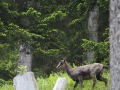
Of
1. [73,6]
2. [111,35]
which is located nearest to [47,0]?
[73,6]

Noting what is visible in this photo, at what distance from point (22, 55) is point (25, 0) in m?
2.65

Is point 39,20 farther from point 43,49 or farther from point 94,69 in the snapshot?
point 94,69

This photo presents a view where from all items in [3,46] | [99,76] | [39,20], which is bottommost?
[99,76]

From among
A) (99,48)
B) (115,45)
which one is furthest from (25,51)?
(115,45)

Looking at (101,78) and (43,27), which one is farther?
(43,27)

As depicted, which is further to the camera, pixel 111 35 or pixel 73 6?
pixel 73 6

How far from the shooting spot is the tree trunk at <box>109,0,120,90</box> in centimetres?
783

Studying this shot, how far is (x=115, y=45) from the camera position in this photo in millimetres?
7848

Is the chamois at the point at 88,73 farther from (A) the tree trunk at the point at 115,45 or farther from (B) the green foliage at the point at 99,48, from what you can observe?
(A) the tree trunk at the point at 115,45

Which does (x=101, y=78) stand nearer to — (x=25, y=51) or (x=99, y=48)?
(x=99, y=48)

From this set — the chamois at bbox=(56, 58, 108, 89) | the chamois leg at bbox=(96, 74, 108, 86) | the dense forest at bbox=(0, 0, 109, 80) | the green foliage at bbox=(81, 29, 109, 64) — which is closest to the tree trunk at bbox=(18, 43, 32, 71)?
the dense forest at bbox=(0, 0, 109, 80)

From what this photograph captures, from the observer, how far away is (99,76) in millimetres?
12461

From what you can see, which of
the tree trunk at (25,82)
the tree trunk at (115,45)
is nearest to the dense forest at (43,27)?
the tree trunk at (25,82)

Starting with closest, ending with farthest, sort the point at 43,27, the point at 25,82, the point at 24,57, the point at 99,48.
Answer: the point at 25,82 < the point at 99,48 < the point at 43,27 < the point at 24,57
